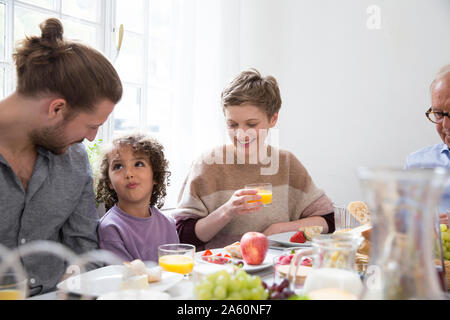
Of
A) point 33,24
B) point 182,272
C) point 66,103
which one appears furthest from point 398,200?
point 33,24

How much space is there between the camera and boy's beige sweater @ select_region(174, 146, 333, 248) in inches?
79.6

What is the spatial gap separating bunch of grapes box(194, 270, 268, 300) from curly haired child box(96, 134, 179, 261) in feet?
2.97

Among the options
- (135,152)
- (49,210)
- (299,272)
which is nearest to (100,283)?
(299,272)

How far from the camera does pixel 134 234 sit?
1699mm

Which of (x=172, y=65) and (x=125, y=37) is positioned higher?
(x=125, y=37)

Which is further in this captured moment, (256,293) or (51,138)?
(51,138)

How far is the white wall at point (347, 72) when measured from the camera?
310 cm

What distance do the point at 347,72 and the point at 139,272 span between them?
9.78 ft

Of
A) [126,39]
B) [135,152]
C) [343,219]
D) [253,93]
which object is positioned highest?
[126,39]

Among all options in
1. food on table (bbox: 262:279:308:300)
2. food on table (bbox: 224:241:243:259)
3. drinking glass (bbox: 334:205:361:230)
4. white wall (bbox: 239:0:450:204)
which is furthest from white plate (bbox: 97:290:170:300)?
white wall (bbox: 239:0:450:204)

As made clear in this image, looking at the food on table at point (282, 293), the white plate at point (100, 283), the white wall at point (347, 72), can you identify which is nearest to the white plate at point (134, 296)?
the white plate at point (100, 283)

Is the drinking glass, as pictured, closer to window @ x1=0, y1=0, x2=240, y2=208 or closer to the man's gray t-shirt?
the man's gray t-shirt

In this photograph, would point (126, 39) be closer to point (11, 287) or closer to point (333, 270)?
point (11, 287)

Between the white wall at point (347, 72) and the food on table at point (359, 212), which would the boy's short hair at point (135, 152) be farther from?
the white wall at point (347, 72)
